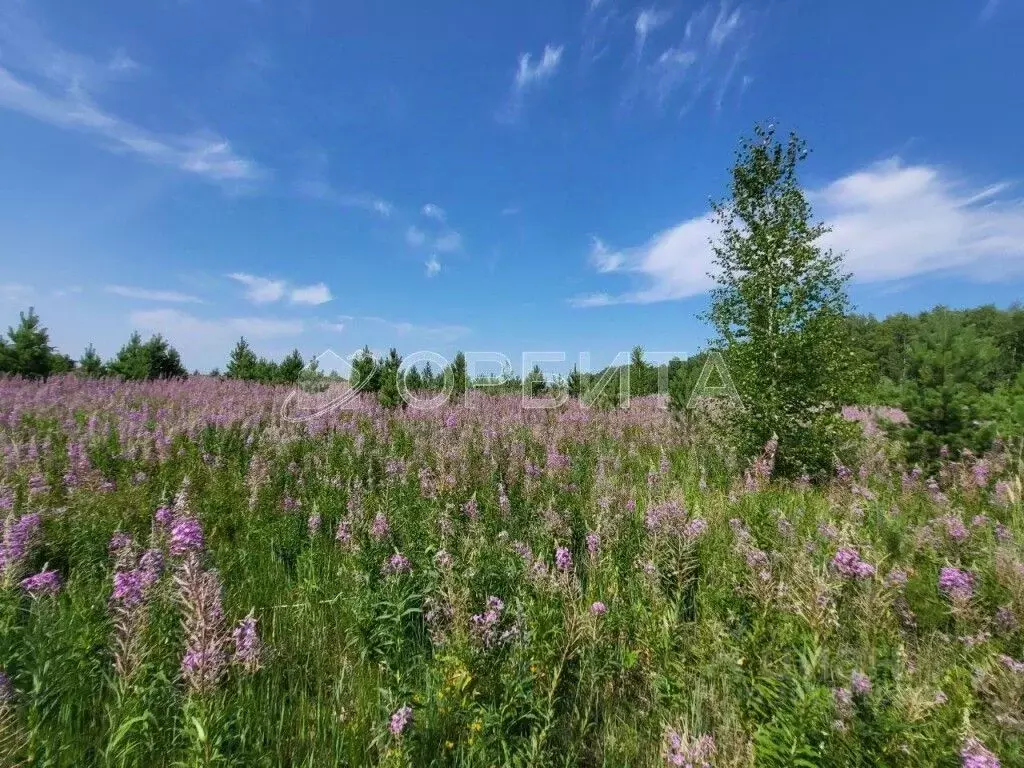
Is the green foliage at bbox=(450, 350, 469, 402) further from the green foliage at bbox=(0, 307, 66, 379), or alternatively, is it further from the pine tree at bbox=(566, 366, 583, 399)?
the green foliage at bbox=(0, 307, 66, 379)

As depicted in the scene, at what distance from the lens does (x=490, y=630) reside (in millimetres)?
2801

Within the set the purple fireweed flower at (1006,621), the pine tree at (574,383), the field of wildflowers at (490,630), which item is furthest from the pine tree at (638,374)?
the purple fireweed flower at (1006,621)

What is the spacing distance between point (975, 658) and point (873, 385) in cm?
845

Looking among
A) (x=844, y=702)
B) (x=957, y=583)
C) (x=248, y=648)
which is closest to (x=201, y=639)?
(x=248, y=648)

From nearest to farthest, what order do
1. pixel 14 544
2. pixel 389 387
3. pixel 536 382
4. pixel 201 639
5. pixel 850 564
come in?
pixel 201 639
pixel 14 544
pixel 850 564
pixel 389 387
pixel 536 382

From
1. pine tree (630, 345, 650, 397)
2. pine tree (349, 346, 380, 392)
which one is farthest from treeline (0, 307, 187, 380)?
pine tree (630, 345, 650, 397)

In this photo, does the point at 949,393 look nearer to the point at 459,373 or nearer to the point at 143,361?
the point at 459,373

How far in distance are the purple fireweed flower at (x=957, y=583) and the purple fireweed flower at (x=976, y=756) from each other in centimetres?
220

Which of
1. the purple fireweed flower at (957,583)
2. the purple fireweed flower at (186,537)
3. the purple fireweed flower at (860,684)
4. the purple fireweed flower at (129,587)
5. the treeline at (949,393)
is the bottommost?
the purple fireweed flower at (957,583)

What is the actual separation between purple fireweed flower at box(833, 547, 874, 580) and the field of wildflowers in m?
0.02

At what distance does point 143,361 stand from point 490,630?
22.7 meters

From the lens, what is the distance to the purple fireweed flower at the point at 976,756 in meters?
1.81

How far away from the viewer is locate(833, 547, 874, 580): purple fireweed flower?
10.4 ft

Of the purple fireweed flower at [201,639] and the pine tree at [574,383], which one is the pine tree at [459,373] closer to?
the pine tree at [574,383]
